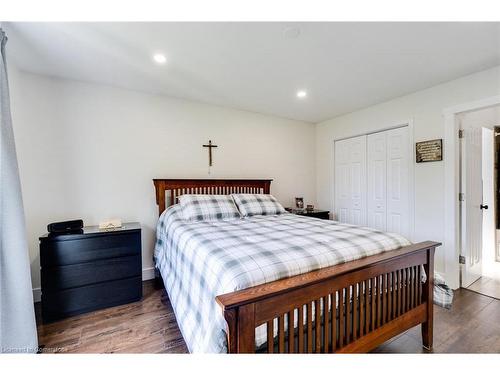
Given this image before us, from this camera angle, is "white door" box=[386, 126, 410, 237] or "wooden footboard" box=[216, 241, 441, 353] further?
"white door" box=[386, 126, 410, 237]

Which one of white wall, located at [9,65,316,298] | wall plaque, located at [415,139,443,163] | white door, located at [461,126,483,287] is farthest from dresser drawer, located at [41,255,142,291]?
white door, located at [461,126,483,287]

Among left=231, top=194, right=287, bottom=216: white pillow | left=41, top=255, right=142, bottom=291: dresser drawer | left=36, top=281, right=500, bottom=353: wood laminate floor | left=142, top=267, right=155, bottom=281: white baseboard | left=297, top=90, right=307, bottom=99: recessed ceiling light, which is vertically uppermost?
left=297, top=90, right=307, bottom=99: recessed ceiling light

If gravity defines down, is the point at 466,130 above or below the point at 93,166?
above

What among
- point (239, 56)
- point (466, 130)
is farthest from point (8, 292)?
point (466, 130)

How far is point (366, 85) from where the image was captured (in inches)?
107

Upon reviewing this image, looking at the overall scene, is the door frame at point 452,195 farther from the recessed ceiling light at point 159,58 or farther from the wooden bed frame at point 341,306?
the recessed ceiling light at point 159,58

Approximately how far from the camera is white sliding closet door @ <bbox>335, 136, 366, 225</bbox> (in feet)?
12.0

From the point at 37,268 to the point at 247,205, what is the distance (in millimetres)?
2295

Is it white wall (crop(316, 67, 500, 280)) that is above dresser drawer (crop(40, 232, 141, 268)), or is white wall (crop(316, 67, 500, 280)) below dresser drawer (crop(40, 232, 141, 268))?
above

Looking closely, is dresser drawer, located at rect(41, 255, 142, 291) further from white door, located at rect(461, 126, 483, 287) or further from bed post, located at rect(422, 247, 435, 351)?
white door, located at rect(461, 126, 483, 287)

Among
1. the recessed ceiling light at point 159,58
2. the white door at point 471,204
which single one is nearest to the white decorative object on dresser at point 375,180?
the white door at point 471,204

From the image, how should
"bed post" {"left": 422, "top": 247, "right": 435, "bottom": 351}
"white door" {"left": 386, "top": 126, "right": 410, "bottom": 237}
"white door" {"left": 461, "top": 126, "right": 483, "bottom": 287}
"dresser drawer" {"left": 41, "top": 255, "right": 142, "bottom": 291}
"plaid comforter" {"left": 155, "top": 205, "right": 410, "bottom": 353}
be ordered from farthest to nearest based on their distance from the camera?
"white door" {"left": 386, "top": 126, "right": 410, "bottom": 237} → "white door" {"left": 461, "top": 126, "right": 483, "bottom": 287} → "dresser drawer" {"left": 41, "top": 255, "right": 142, "bottom": 291} → "bed post" {"left": 422, "top": 247, "right": 435, "bottom": 351} → "plaid comforter" {"left": 155, "top": 205, "right": 410, "bottom": 353}

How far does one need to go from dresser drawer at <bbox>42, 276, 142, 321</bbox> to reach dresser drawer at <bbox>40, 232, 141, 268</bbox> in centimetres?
26

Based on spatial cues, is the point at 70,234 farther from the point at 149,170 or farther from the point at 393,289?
the point at 393,289
